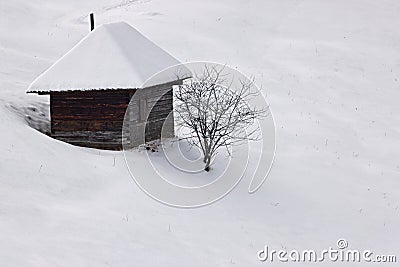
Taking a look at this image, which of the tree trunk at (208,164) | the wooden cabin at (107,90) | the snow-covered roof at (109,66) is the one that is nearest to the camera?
the snow-covered roof at (109,66)

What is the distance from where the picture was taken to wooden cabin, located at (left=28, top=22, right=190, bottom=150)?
14.0 m

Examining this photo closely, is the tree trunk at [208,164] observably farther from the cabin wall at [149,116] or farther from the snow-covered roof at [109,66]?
the snow-covered roof at [109,66]

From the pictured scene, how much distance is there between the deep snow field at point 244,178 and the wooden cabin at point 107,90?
91 centimetres

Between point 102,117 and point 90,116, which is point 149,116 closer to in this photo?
point 102,117

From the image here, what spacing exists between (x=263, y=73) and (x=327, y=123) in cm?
565

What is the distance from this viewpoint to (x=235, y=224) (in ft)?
38.4

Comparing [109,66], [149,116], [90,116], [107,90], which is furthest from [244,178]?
[109,66]

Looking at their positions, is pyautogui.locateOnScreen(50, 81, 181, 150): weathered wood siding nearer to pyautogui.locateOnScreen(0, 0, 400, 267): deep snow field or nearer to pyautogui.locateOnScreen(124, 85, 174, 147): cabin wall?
pyautogui.locateOnScreen(124, 85, 174, 147): cabin wall

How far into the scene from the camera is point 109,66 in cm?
1419

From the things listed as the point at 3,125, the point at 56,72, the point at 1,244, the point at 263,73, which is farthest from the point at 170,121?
the point at 263,73

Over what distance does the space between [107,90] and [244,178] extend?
172 inches

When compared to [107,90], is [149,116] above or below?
below

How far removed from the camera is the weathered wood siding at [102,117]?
14430mm

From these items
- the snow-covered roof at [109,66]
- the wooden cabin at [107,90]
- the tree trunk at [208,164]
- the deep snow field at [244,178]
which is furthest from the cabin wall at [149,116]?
the tree trunk at [208,164]
